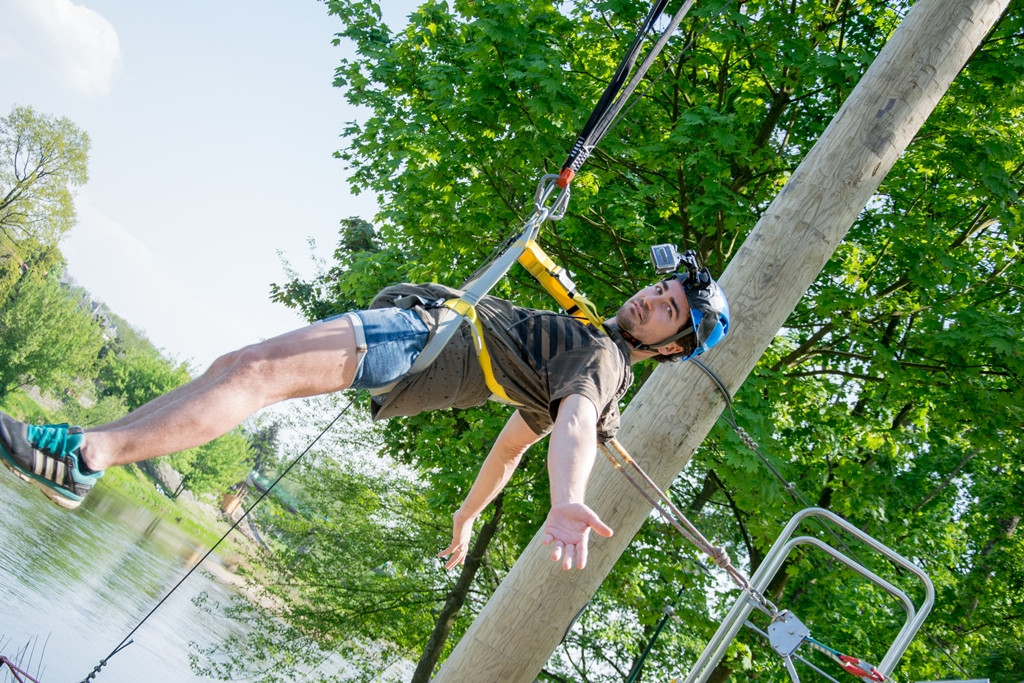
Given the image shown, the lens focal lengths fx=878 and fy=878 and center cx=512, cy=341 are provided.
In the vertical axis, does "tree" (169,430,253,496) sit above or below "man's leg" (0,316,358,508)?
below

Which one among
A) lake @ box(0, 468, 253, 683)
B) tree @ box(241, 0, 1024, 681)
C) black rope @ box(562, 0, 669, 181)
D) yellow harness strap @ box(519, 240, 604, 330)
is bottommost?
lake @ box(0, 468, 253, 683)

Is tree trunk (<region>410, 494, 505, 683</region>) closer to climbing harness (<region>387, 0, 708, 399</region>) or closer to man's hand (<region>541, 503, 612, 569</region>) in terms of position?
climbing harness (<region>387, 0, 708, 399</region>)

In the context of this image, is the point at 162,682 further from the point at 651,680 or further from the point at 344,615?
the point at 651,680

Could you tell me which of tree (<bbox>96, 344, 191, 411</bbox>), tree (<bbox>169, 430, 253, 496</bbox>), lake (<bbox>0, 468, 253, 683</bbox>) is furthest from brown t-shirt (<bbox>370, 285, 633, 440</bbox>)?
tree (<bbox>169, 430, 253, 496</bbox>)

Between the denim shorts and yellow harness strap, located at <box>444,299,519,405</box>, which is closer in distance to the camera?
the denim shorts

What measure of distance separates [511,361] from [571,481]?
57cm

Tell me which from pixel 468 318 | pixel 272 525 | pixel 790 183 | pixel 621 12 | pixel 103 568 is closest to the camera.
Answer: pixel 468 318

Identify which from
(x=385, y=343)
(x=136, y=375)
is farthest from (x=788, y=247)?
(x=136, y=375)

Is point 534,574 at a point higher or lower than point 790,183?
lower

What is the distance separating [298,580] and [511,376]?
1275 centimetres

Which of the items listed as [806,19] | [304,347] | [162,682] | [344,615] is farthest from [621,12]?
[162,682]

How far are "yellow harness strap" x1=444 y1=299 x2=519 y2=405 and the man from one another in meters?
0.02

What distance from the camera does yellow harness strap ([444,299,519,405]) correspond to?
2744 mm

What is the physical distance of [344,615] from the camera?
1340 cm
